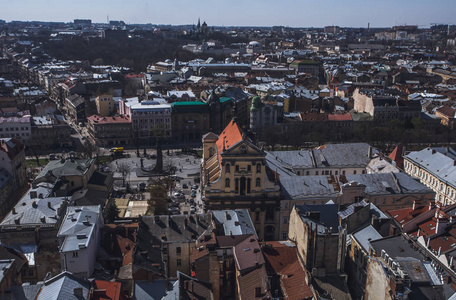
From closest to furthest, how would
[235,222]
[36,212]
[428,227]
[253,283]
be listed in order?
1. [253,283]
2. [428,227]
3. [235,222]
4. [36,212]

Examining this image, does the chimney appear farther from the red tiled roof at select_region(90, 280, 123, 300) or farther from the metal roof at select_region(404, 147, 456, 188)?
the metal roof at select_region(404, 147, 456, 188)

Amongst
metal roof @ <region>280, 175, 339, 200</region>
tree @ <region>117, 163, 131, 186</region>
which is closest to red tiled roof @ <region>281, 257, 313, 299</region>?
metal roof @ <region>280, 175, 339, 200</region>

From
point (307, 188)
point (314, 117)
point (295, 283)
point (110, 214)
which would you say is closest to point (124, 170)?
point (110, 214)

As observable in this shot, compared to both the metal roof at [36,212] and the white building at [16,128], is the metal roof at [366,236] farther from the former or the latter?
the white building at [16,128]

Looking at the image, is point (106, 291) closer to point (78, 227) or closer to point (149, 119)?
point (78, 227)

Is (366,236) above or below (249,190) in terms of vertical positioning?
above
